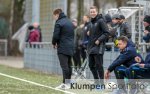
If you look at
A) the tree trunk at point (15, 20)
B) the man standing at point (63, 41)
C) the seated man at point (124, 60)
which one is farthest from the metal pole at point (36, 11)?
the tree trunk at point (15, 20)

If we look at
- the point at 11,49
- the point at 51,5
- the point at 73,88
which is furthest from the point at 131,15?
the point at 11,49

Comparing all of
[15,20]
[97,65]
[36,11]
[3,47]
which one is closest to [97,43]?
[97,65]

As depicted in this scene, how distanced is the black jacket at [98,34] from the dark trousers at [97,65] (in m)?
0.14

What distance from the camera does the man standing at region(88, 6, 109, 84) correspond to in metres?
13.8

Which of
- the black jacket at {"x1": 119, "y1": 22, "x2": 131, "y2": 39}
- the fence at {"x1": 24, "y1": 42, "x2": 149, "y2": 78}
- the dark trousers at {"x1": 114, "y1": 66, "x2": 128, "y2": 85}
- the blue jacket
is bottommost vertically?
the fence at {"x1": 24, "y1": 42, "x2": 149, "y2": 78}

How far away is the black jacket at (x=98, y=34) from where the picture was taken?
45.4 feet

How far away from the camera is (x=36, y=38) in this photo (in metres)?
21.8

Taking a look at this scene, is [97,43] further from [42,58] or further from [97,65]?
[42,58]

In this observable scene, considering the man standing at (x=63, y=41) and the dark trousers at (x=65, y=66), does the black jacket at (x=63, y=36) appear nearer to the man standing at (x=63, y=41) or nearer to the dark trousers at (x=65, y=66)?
the man standing at (x=63, y=41)

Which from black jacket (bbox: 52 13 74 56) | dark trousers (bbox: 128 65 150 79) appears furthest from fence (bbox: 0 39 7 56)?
dark trousers (bbox: 128 65 150 79)

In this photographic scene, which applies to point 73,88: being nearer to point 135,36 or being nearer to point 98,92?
point 98,92

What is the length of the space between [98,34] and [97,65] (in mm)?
789

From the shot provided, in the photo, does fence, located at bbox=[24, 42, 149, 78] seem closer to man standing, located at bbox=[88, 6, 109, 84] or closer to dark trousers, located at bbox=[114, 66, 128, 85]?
man standing, located at bbox=[88, 6, 109, 84]

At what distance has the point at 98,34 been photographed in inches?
551
